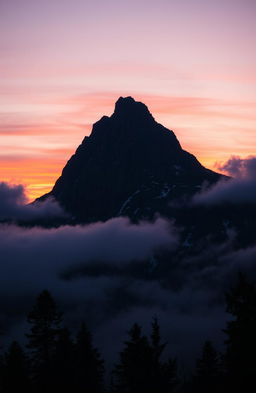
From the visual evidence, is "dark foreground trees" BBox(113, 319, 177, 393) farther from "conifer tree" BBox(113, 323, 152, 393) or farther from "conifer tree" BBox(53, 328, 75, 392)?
"conifer tree" BBox(53, 328, 75, 392)

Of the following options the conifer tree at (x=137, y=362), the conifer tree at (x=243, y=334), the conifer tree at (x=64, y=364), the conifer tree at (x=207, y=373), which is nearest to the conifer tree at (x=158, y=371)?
the conifer tree at (x=137, y=362)

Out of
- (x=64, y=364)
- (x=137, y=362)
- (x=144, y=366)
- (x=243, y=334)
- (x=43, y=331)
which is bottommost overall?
(x=144, y=366)

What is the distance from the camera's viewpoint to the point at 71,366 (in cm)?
5634

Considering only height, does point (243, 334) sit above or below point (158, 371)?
above

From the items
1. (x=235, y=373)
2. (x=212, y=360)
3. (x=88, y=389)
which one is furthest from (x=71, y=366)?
(x=235, y=373)

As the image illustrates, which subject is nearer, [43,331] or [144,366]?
[144,366]

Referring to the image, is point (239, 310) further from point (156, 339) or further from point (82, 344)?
point (82, 344)

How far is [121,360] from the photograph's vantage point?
5525 centimetres

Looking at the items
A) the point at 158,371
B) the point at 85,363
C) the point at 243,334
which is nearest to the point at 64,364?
the point at 85,363

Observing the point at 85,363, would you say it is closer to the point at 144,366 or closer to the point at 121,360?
the point at 121,360

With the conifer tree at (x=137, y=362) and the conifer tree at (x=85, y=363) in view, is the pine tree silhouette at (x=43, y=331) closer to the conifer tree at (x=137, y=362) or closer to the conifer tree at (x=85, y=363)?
the conifer tree at (x=137, y=362)

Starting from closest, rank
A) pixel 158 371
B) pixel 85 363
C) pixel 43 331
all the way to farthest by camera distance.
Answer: pixel 43 331, pixel 158 371, pixel 85 363

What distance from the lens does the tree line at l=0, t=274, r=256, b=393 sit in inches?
1598

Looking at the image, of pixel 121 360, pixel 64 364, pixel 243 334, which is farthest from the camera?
pixel 121 360
